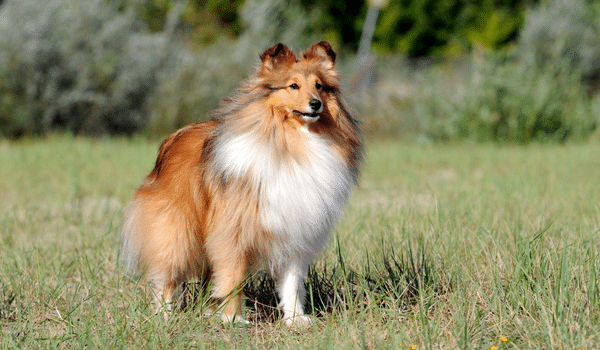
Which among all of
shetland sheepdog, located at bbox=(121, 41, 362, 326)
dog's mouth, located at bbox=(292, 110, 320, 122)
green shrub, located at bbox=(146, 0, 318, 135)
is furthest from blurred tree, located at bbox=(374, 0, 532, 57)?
dog's mouth, located at bbox=(292, 110, 320, 122)

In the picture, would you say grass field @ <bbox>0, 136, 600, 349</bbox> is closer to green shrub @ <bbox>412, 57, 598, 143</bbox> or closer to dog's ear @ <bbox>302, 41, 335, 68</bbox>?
dog's ear @ <bbox>302, 41, 335, 68</bbox>

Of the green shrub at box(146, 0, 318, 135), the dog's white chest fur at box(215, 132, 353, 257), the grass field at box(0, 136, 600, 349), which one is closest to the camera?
the grass field at box(0, 136, 600, 349)

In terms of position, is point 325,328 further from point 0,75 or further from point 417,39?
point 417,39

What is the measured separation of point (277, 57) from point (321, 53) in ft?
0.97

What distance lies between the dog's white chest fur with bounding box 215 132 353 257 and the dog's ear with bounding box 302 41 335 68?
0.59 m

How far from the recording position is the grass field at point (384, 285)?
110 inches

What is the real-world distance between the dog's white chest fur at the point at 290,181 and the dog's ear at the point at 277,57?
0.49m

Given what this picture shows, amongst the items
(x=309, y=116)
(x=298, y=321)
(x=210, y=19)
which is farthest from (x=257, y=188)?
(x=210, y=19)

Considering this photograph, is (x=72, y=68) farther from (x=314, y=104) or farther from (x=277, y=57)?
(x=314, y=104)

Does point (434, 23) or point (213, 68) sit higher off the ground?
point (434, 23)

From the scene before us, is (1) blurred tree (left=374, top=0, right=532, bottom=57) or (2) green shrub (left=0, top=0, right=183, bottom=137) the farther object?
(1) blurred tree (left=374, top=0, right=532, bottom=57)

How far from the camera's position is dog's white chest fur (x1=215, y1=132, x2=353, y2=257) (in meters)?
3.06

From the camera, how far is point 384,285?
355 centimetres

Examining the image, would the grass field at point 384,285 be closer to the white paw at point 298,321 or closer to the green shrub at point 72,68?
the white paw at point 298,321
